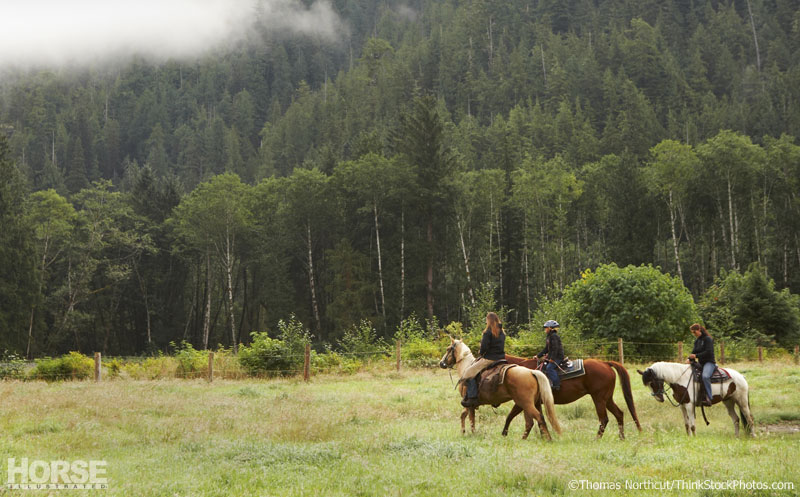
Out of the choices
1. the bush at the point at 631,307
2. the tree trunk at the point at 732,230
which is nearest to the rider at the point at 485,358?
the bush at the point at 631,307

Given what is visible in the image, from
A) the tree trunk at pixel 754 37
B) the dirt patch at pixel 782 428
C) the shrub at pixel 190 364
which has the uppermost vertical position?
the tree trunk at pixel 754 37

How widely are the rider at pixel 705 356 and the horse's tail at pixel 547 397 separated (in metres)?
3.04

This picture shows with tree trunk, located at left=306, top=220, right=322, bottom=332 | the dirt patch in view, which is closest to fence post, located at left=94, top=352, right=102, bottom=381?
the dirt patch

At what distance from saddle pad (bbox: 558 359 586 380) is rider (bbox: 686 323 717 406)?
211 centimetres

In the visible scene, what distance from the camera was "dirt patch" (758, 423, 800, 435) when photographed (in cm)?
1254

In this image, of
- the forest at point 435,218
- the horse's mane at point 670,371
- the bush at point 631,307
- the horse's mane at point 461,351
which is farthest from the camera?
the forest at point 435,218

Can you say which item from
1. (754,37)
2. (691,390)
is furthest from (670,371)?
(754,37)

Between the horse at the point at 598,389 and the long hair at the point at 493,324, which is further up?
the long hair at the point at 493,324

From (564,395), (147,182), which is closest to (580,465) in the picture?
(564,395)

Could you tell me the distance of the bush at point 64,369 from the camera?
24.7 metres

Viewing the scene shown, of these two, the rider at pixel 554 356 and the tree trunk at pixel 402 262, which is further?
the tree trunk at pixel 402 262

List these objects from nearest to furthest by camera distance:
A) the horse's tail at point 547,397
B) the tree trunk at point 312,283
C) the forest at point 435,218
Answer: the horse's tail at point 547,397 → the forest at point 435,218 → the tree trunk at point 312,283

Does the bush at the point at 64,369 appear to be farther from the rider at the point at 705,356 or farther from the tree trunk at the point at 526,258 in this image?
the tree trunk at the point at 526,258

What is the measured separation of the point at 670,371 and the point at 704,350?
76cm
